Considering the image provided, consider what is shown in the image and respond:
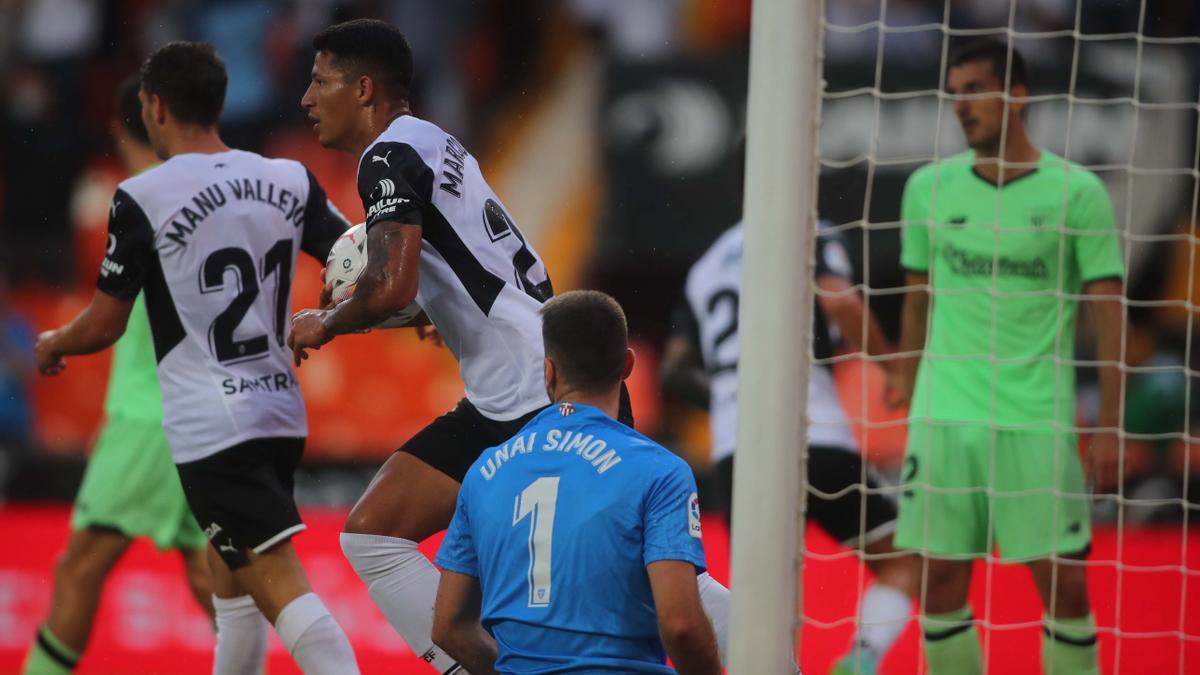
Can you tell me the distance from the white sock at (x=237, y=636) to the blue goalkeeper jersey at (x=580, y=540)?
1.45m

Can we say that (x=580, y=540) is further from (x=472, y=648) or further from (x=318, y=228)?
(x=318, y=228)

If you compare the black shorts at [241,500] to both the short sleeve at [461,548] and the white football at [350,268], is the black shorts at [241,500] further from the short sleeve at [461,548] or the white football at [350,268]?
the short sleeve at [461,548]

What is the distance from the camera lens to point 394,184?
3.51 m

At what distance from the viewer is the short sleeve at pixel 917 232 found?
5.04m

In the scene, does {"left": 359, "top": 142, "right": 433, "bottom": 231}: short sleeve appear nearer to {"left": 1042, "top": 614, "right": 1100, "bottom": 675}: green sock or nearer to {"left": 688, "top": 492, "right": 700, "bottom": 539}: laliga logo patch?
{"left": 688, "top": 492, "right": 700, "bottom": 539}: laliga logo patch

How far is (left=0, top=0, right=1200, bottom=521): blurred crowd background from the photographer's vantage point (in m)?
9.75

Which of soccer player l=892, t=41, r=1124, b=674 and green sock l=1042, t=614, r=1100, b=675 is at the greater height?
soccer player l=892, t=41, r=1124, b=674

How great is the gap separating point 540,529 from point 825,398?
2.60 metres

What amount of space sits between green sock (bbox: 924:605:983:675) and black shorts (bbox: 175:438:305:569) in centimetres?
209

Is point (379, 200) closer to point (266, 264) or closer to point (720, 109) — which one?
point (266, 264)

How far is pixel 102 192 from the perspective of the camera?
425 inches

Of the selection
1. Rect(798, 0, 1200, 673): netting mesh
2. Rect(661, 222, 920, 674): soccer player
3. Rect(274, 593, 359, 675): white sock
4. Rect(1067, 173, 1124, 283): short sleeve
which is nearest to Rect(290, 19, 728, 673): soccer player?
Rect(274, 593, 359, 675): white sock

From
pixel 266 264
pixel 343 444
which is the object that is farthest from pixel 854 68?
pixel 266 264

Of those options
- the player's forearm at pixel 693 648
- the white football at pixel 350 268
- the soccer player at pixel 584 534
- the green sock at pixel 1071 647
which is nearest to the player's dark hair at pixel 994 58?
the green sock at pixel 1071 647
